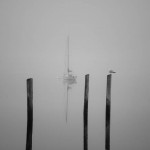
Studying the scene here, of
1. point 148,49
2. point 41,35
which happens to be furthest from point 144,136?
point 41,35

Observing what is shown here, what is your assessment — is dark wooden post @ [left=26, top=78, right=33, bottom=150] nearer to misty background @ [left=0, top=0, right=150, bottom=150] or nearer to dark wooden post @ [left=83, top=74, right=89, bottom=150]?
misty background @ [left=0, top=0, right=150, bottom=150]

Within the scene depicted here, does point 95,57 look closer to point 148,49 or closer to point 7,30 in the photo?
point 148,49

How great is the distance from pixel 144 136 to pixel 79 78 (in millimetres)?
639

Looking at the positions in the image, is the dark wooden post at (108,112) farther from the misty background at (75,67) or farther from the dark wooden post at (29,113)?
the dark wooden post at (29,113)

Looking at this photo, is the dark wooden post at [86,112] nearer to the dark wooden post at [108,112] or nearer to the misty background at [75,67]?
the misty background at [75,67]

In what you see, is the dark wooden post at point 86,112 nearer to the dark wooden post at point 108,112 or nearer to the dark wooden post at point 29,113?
the dark wooden post at point 108,112

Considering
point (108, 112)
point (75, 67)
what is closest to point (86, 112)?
point (108, 112)

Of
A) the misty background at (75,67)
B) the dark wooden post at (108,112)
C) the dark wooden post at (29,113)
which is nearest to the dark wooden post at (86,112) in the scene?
the misty background at (75,67)

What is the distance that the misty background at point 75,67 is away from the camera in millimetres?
1290

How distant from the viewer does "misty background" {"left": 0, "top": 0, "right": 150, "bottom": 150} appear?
4.23 ft

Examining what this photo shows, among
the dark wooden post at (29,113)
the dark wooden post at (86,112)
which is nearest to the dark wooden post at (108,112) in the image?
the dark wooden post at (86,112)

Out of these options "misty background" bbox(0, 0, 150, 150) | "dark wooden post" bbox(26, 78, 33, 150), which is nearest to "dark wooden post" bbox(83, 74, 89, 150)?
"misty background" bbox(0, 0, 150, 150)

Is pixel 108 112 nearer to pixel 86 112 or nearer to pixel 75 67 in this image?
pixel 86 112

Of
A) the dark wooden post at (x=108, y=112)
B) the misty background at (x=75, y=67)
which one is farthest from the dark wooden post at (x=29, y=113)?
the dark wooden post at (x=108, y=112)
